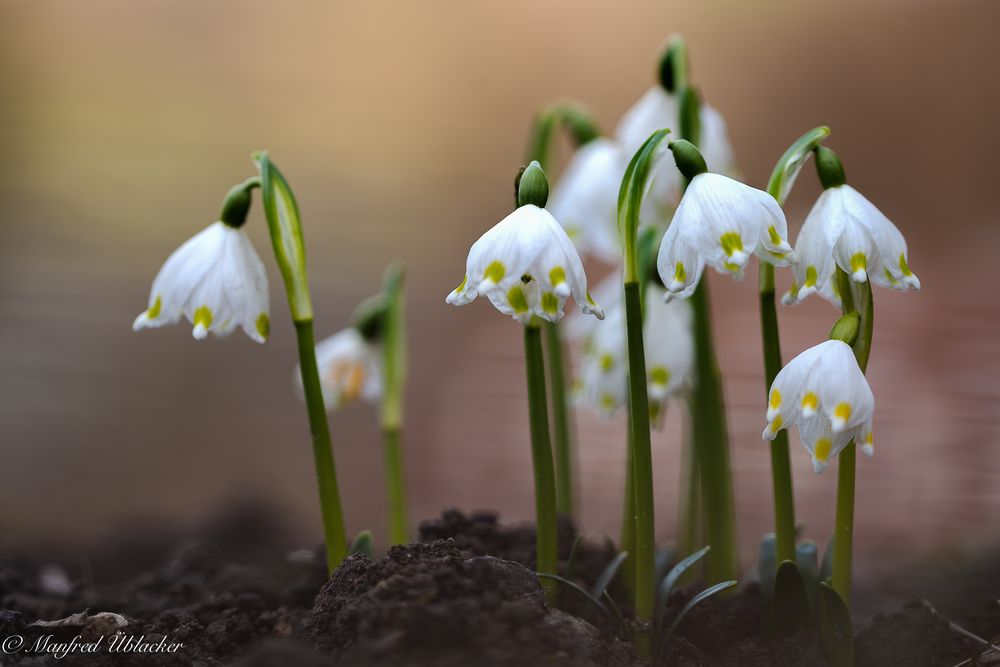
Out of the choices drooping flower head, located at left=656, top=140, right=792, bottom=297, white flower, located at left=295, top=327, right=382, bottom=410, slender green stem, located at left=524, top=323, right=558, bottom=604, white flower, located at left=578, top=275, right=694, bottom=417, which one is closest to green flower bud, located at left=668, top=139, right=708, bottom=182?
drooping flower head, located at left=656, top=140, right=792, bottom=297

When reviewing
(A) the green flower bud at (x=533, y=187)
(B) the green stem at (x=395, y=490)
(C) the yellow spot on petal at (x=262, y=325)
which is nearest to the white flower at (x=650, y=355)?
(B) the green stem at (x=395, y=490)

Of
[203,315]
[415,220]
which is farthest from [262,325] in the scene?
[415,220]

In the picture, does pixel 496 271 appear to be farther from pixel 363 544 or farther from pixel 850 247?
pixel 363 544

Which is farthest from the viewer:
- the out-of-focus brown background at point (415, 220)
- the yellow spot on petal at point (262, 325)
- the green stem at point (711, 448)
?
the out-of-focus brown background at point (415, 220)

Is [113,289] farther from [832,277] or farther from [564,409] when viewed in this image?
[832,277]

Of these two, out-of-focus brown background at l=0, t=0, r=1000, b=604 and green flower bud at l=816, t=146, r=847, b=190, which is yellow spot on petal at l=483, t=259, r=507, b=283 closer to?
green flower bud at l=816, t=146, r=847, b=190

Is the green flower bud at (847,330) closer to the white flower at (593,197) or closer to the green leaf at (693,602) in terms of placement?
the green leaf at (693,602)
